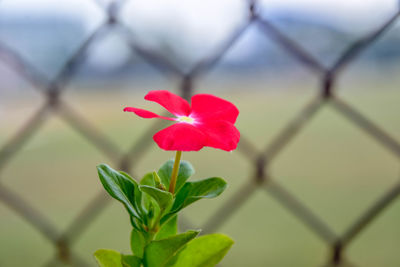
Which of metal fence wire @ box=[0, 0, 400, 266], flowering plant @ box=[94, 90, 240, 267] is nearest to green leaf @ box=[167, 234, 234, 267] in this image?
flowering plant @ box=[94, 90, 240, 267]

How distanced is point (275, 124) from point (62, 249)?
52cm

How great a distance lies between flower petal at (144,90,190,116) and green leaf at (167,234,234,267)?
5 centimetres

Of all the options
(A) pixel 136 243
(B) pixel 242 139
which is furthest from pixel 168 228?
(B) pixel 242 139

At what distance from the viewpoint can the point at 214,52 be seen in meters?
0.38

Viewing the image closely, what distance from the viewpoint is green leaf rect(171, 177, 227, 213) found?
0.16m

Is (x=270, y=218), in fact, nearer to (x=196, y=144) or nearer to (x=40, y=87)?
(x=40, y=87)

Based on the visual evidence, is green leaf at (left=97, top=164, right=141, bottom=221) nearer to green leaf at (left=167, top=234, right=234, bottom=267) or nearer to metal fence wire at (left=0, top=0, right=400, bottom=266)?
green leaf at (left=167, top=234, right=234, bottom=267)

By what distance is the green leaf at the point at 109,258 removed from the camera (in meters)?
0.16

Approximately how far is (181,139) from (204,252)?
5 centimetres

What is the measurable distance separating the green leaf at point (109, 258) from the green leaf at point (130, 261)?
0.01m

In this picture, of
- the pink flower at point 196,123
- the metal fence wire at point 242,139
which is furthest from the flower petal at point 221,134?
the metal fence wire at point 242,139

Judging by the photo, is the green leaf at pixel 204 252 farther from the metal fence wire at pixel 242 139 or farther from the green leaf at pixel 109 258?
the metal fence wire at pixel 242 139

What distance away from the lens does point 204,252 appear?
0.16m

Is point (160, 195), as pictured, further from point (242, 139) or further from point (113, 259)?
point (242, 139)
